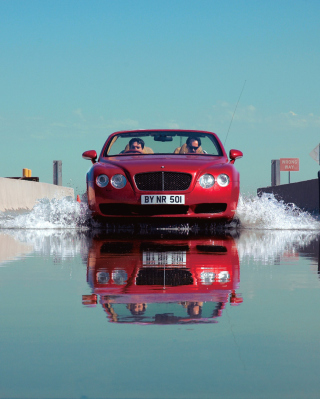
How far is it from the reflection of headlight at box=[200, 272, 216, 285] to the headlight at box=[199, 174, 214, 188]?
4.74m

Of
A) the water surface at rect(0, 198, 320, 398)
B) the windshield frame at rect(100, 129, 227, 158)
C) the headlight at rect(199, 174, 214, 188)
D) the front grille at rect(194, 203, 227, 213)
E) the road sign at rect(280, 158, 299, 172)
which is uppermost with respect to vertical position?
the road sign at rect(280, 158, 299, 172)

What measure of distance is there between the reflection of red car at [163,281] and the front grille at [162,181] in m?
2.01

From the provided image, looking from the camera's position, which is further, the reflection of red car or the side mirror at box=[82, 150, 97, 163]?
the side mirror at box=[82, 150, 97, 163]

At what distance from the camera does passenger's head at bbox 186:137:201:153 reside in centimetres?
1162

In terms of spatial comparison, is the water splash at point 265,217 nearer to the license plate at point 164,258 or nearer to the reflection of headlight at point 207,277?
the license plate at point 164,258

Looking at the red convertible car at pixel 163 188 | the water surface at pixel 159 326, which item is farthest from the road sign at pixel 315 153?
the water surface at pixel 159 326

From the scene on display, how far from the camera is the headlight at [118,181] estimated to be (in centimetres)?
1013

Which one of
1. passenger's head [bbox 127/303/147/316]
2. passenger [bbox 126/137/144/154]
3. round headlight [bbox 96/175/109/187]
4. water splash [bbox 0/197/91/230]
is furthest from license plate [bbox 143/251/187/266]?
water splash [bbox 0/197/91/230]

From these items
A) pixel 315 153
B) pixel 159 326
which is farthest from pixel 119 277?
pixel 315 153

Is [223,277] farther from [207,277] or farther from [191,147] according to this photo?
[191,147]

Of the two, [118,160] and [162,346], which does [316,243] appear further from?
[162,346]

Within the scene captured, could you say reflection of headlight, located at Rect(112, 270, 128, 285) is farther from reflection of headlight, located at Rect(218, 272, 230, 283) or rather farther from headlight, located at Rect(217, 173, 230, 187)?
headlight, located at Rect(217, 173, 230, 187)

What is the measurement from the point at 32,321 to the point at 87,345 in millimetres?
647

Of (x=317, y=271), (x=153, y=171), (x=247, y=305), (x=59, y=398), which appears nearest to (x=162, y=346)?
(x=59, y=398)
